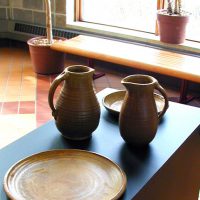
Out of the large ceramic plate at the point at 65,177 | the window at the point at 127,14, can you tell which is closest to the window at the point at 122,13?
the window at the point at 127,14

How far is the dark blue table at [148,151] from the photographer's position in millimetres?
1112

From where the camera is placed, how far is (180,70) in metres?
2.65

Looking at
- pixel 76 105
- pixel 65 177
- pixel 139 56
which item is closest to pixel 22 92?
pixel 139 56

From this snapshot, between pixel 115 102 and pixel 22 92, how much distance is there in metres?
1.75

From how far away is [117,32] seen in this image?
140 inches

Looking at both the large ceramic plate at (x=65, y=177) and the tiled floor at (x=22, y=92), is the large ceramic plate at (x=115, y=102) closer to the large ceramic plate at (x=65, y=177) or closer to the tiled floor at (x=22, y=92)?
the large ceramic plate at (x=65, y=177)

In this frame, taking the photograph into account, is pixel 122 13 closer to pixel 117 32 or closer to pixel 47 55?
pixel 117 32

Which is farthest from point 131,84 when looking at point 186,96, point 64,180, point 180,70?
point 186,96

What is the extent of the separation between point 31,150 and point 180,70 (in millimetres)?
1681

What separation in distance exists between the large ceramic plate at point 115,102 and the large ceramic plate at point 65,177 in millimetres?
341

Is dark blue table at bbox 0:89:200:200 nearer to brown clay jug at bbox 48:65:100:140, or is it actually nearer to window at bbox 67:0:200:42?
brown clay jug at bbox 48:65:100:140

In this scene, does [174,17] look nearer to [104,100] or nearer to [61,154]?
[104,100]

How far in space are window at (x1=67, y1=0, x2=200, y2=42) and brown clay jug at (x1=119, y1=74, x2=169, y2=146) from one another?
2.22 meters

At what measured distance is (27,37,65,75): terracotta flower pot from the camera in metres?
3.40
